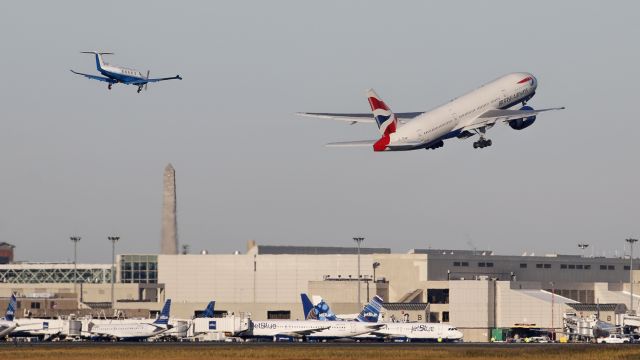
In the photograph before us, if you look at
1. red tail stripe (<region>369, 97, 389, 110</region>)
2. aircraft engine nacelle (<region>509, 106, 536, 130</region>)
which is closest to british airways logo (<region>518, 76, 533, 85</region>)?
aircraft engine nacelle (<region>509, 106, 536, 130</region>)

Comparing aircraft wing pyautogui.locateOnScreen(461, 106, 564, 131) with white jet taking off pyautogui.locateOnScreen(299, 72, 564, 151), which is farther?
aircraft wing pyautogui.locateOnScreen(461, 106, 564, 131)

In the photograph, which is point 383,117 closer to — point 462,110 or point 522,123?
point 462,110

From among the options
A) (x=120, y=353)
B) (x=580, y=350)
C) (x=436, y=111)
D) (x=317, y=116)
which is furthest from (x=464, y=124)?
(x=120, y=353)

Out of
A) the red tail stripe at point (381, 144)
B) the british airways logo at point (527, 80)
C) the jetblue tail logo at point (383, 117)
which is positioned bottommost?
the red tail stripe at point (381, 144)

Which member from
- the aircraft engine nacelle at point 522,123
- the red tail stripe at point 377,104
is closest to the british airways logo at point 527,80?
the aircraft engine nacelle at point 522,123

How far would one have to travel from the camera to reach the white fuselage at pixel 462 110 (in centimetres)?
16712

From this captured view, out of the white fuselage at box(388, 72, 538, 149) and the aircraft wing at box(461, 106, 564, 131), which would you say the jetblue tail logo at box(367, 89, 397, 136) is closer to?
the white fuselage at box(388, 72, 538, 149)

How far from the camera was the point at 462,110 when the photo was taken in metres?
176

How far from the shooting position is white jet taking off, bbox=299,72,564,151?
167000mm

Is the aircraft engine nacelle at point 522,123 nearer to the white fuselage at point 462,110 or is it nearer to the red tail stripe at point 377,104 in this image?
the white fuselage at point 462,110

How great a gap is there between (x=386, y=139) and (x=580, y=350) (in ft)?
104

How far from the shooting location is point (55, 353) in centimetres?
15912

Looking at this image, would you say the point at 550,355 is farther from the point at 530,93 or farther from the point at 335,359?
the point at 530,93

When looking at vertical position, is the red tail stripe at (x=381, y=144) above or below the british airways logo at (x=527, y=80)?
below
